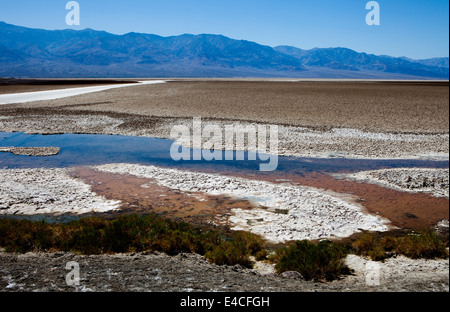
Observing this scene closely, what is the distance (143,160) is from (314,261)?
11.2 metres

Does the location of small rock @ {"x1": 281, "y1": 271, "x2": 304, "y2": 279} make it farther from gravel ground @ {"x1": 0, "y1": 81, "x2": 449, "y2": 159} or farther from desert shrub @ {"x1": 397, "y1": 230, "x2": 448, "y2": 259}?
gravel ground @ {"x1": 0, "y1": 81, "x2": 449, "y2": 159}

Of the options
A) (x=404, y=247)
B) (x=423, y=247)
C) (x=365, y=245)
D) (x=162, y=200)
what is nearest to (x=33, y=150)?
(x=162, y=200)

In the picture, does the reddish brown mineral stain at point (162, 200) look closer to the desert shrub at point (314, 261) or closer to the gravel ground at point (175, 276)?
the gravel ground at point (175, 276)

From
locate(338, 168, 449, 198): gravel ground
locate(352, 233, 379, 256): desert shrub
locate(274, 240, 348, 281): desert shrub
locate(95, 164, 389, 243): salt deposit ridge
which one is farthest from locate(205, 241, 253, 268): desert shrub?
locate(338, 168, 449, 198): gravel ground

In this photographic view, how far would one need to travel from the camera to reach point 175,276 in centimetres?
592

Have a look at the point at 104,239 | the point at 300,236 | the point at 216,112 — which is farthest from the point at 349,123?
the point at 104,239

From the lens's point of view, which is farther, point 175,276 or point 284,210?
point 284,210
